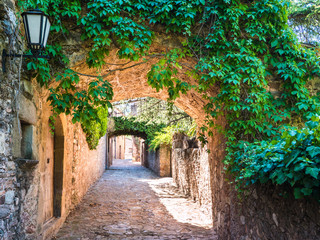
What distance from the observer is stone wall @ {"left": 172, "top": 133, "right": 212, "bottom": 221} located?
515 cm

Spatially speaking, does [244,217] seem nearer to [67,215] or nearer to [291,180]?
[291,180]

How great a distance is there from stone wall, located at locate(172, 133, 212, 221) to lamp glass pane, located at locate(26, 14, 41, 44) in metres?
3.65

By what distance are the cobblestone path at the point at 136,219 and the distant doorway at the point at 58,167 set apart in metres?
0.42

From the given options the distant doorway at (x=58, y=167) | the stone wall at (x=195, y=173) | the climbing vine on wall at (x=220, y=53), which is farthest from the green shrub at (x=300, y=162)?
the distant doorway at (x=58, y=167)

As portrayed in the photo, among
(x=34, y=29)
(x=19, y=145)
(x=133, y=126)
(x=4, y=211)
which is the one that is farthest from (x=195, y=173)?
(x=133, y=126)

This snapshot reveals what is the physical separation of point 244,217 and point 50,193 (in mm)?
3230

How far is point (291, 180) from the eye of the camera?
163cm

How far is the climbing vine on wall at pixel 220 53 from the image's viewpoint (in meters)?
2.92

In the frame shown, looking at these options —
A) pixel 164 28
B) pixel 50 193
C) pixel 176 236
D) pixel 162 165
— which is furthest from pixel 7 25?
pixel 162 165

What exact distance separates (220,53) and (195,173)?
3.81 m

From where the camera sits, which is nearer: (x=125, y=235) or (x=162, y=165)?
(x=125, y=235)

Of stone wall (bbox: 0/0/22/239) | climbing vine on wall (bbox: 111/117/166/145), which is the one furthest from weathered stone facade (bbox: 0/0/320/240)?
climbing vine on wall (bbox: 111/117/166/145)

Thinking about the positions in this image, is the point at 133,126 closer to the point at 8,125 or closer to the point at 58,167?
the point at 58,167

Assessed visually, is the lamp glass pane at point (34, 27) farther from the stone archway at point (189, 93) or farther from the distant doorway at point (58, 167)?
the distant doorway at point (58, 167)
